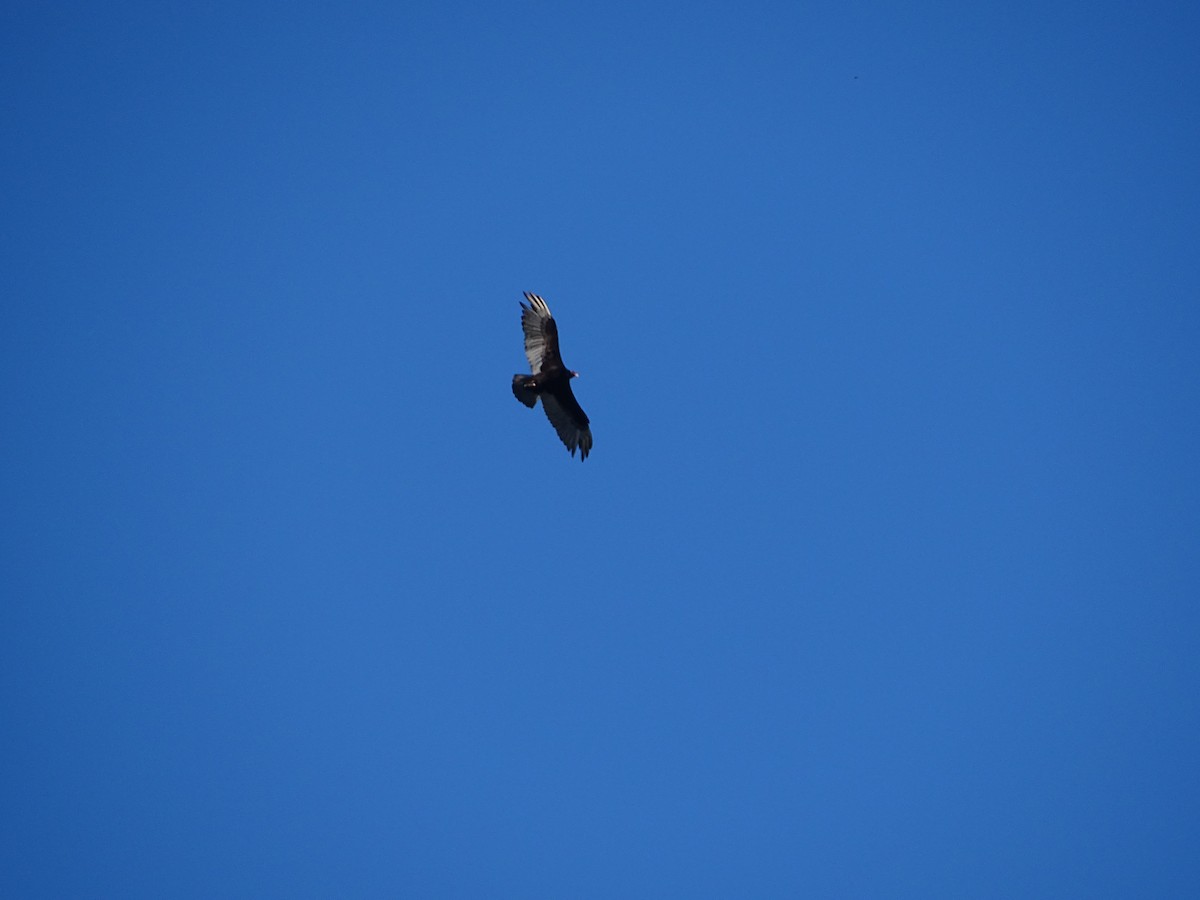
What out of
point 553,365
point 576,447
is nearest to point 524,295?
point 553,365

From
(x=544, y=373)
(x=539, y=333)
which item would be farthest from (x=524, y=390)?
(x=539, y=333)

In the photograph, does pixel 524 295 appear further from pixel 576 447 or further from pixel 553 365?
pixel 576 447

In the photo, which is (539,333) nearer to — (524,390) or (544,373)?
(544,373)

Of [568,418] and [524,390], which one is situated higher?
[568,418]

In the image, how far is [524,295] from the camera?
25.2 metres

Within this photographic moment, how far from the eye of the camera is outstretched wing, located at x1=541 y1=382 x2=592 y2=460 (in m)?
26.0

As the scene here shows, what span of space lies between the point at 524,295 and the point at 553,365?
5.51ft

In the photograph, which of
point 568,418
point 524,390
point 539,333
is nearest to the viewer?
A: point 539,333

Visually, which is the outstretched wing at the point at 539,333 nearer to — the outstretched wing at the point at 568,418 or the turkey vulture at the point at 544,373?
the turkey vulture at the point at 544,373

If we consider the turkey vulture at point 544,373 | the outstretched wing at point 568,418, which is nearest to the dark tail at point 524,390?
the turkey vulture at point 544,373

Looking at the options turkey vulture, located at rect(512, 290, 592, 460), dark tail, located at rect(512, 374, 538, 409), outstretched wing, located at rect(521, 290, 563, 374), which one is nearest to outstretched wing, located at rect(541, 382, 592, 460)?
turkey vulture, located at rect(512, 290, 592, 460)

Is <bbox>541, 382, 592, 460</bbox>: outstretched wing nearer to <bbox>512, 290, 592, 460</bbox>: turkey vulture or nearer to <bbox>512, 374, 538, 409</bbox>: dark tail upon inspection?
<bbox>512, 290, 592, 460</bbox>: turkey vulture

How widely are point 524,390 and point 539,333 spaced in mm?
1399

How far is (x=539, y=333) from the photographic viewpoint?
82.1 ft
